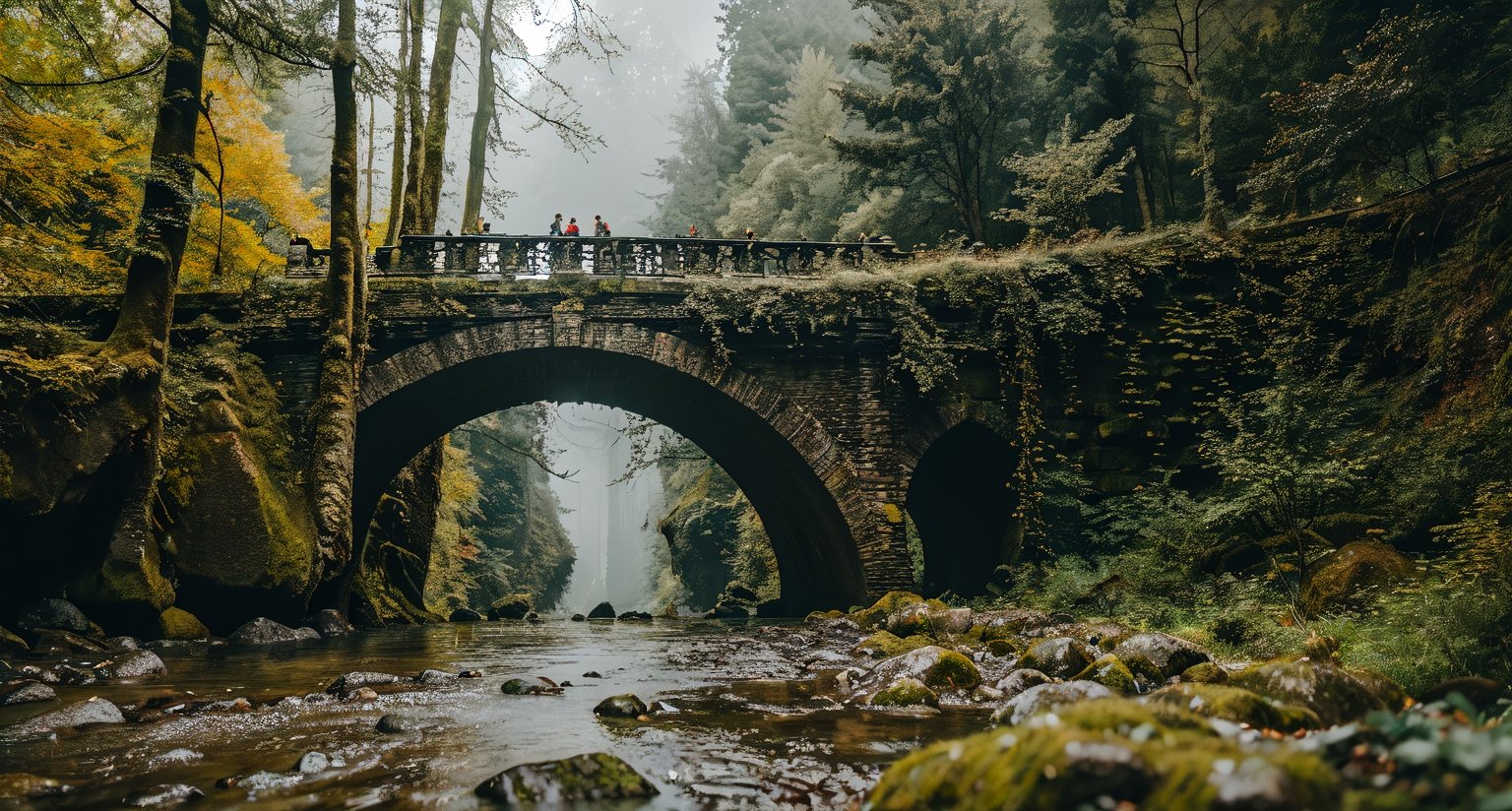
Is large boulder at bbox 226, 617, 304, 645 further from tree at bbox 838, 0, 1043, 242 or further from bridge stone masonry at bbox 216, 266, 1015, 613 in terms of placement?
tree at bbox 838, 0, 1043, 242

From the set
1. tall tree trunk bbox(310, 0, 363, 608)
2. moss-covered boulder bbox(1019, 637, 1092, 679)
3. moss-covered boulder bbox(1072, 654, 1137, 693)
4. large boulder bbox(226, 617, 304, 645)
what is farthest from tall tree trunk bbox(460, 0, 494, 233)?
moss-covered boulder bbox(1072, 654, 1137, 693)

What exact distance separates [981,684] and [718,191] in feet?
116

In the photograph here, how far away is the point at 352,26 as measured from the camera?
512 inches

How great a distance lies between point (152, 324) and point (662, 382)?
787 centimetres

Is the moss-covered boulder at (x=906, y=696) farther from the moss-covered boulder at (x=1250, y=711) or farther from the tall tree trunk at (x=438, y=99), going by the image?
the tall tree trunk at (x=438, y=99)

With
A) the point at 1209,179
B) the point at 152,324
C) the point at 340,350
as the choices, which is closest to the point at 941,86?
the point at 1209,179

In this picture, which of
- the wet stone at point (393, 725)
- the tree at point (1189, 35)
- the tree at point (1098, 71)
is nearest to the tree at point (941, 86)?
the tree at point (1098, 71)

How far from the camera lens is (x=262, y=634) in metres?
11.2

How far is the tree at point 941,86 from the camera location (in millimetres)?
21469

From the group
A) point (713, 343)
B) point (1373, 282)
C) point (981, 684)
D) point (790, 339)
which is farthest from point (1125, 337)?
point (981, 684)

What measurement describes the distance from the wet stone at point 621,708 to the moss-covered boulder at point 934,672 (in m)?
1.99

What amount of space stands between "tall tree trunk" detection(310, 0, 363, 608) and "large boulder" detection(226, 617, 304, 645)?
38.8 inches

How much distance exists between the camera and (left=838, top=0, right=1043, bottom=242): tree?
2147 cm

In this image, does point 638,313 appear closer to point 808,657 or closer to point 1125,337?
point 808,657
